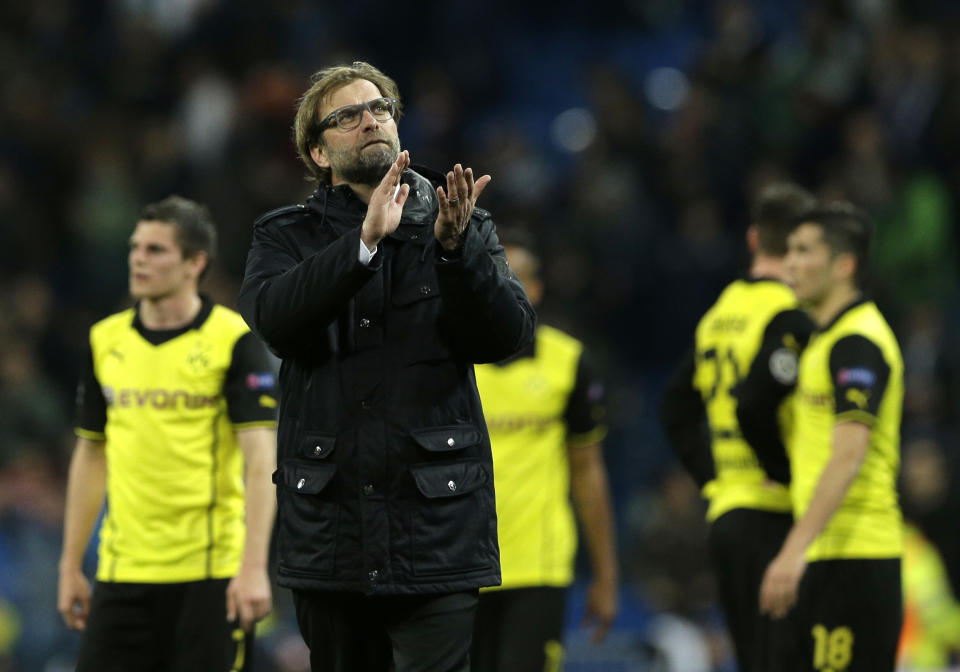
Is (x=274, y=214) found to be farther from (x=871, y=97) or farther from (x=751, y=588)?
(x=871, y=97)

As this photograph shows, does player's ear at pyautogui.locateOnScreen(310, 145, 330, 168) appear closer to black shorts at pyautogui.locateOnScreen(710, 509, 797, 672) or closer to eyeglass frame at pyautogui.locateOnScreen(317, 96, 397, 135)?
eyeglass frame at pyautogui.locateOnScreen(317, 96, 397, 135)

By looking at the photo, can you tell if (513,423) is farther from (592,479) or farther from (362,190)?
(362,190)

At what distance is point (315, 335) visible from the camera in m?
4.29

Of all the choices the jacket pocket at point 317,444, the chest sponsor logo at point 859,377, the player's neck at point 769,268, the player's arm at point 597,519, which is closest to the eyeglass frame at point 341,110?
the jacket pocket at point 317,444

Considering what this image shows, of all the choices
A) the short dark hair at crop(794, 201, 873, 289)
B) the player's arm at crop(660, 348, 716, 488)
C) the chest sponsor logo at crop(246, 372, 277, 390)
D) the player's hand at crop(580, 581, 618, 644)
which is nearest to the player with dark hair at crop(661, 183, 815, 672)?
the player's arm at crop(660, 348, 716, 488)

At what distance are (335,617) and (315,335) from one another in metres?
0.81

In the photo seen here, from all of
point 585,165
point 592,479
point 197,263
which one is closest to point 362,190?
point 197,263

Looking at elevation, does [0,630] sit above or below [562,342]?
below

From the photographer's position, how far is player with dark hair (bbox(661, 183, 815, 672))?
6.85 m

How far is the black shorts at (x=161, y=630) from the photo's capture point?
19.6ft

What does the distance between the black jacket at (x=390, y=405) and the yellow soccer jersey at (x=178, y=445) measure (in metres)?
1.64

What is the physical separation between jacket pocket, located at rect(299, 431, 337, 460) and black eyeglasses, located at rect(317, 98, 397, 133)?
0.85 meters

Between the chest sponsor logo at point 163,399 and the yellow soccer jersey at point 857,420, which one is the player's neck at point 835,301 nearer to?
the yellow soccer jersey at point 857,420

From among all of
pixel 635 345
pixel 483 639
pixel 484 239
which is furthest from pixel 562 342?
pixel 635 345
